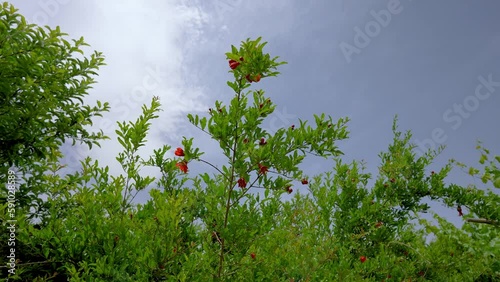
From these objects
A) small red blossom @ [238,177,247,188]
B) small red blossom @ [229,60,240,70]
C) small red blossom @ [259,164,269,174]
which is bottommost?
small red blossom @ [238,177,247,188]

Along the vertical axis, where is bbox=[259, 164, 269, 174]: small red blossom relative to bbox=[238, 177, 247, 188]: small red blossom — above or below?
above

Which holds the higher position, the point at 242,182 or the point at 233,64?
the point at 233,64

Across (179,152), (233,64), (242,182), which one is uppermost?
(233,64)

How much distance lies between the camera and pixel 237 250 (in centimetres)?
454

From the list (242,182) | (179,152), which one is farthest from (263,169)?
(179,152)

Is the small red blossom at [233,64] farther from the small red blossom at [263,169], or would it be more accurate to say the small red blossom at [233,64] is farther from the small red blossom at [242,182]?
the small red blossom at [242,182]

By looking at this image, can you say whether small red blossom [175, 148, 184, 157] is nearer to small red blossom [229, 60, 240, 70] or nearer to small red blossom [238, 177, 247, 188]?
Answer: small red blossom [238, 177, 247, 188]

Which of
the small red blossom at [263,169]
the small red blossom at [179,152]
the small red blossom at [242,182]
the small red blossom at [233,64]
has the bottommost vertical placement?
the small red blossom at [242,182]

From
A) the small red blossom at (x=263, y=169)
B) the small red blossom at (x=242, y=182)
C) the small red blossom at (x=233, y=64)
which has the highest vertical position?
the small red blossom at (x=233, y=64)

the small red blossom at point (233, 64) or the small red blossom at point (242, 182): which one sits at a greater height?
the small red blossom at point (233, 64)

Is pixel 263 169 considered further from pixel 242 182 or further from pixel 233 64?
pixel 233 64

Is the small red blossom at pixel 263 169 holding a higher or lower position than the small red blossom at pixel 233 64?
lower

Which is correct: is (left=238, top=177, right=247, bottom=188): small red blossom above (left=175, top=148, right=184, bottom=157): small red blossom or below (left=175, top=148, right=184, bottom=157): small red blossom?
below

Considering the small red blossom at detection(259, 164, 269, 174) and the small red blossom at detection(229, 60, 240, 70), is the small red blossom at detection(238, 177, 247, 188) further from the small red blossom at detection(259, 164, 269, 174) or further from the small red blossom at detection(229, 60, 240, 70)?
the small red blossom at detection(229, 60, 240, 70)
